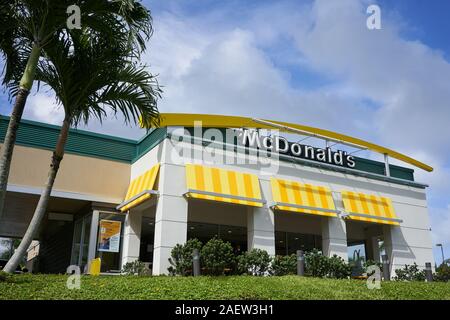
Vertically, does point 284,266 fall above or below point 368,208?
below

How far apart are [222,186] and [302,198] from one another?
3181 millimetres

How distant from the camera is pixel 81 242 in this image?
1673cm

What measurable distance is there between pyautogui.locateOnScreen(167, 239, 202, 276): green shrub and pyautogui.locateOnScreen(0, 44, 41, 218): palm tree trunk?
5788 mm

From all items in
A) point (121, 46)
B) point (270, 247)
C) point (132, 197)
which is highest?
point (121, 46)

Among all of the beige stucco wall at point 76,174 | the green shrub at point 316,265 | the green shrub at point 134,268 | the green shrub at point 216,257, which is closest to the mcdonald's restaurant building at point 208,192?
Answer: the beige stucco wall at point 76,174

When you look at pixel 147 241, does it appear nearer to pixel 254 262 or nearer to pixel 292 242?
pixel 254 262

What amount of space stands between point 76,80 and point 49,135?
6491 mm

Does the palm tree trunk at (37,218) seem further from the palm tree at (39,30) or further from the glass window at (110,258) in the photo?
the glass window at (110,258)

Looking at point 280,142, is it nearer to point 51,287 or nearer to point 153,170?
point 153,170

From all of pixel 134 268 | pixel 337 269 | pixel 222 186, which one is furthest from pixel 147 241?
pixel 337 269

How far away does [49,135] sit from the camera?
50.6ft

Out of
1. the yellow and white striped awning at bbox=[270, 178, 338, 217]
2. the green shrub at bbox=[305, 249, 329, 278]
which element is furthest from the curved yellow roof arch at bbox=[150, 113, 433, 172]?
the green shrub at bbox=[305, 249, 329, 278]

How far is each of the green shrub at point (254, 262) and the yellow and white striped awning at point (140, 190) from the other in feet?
10.7
